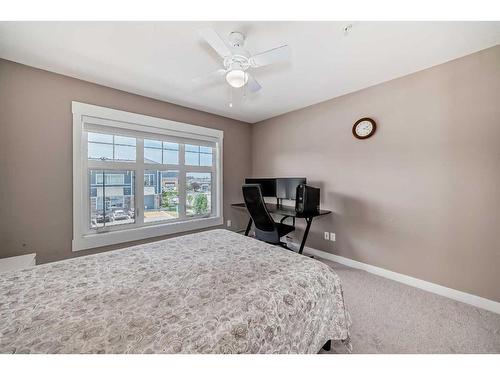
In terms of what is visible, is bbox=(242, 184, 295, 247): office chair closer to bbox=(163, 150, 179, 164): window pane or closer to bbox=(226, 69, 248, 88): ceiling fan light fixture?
bbox=(226, 69, 248, 88): ceiling fan light fixture

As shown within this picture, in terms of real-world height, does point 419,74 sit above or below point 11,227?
above

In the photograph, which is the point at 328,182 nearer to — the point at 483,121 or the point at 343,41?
the point at 483,121

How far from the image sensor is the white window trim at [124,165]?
7.09 feet

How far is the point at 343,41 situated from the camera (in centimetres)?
158

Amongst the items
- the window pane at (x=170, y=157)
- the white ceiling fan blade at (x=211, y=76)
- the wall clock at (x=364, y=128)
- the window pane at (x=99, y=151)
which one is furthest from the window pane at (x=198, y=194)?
the wall clock at (x=364, y=128)

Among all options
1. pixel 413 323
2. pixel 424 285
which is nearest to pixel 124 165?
pixel 413 323

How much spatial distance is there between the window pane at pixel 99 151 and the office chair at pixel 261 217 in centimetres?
170

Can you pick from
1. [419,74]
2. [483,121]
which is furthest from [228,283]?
[419,74]

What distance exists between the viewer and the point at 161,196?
9.39 feet

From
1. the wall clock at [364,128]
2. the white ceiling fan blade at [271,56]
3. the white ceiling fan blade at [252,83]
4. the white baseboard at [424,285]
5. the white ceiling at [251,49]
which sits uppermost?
the white ceiling at [251,49]

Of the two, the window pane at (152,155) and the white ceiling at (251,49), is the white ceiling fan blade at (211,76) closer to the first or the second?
the white ceiling at (251,49)

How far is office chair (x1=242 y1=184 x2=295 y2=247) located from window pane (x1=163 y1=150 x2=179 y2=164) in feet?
4.03

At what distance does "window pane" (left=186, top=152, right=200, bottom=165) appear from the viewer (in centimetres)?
310

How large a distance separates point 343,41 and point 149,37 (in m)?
1.53
